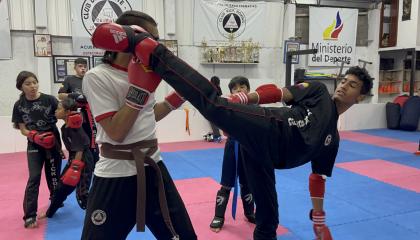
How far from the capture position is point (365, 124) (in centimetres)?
991

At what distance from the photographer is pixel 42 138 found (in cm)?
327

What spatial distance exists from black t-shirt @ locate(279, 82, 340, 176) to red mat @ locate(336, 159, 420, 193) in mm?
2911

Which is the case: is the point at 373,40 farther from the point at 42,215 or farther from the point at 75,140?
the point at 42,215

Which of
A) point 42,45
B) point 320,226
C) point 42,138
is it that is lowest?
point 320,226

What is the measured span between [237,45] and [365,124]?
430 cm

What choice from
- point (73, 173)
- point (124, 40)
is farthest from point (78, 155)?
point (124, 40)

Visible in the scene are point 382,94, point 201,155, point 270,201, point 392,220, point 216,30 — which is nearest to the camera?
point 270,201

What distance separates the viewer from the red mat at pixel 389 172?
468 cm

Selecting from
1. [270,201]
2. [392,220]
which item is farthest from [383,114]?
[270,201]

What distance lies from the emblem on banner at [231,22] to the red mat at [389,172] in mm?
4308

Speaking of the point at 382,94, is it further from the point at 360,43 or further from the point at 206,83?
the point at 206,83

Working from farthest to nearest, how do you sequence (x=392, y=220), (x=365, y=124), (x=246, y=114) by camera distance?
(x=365, y=124)
(x=392, y=220)
(x=246, y=114)

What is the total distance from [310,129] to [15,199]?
3.61m

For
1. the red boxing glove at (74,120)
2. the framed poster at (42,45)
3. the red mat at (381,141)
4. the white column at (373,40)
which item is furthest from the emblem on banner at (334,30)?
the red boxing glove at (74,120)
